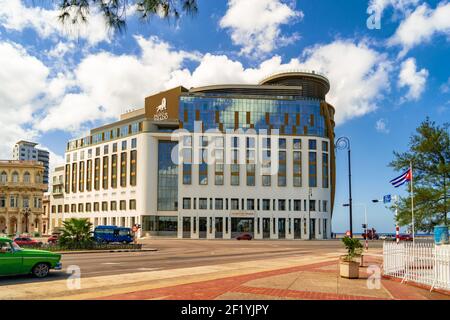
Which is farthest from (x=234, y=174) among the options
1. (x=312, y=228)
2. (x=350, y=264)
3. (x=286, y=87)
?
(x=350, y=264)

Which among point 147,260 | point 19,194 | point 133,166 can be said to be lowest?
point 147,260

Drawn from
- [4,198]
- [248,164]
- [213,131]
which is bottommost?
[4,198]

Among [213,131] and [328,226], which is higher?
[213,131]

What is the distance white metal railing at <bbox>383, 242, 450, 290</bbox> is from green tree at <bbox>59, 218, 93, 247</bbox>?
1048 inches

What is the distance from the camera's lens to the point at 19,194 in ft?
302

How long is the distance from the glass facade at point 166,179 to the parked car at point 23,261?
7255 centimetres

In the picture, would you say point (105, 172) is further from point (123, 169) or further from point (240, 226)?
point (240, 226)

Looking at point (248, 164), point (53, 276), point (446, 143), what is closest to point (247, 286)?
point (53, 276)

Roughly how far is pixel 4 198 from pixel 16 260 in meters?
84.9

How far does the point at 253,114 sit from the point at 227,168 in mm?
12608

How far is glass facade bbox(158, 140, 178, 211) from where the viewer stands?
89562mm

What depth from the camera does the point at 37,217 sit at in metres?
95.4
